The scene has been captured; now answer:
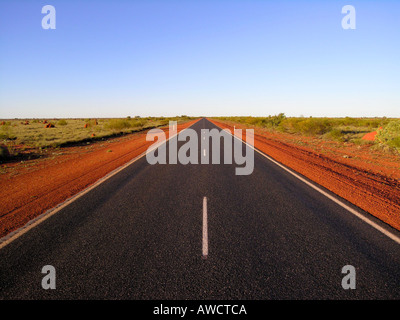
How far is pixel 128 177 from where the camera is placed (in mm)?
7457

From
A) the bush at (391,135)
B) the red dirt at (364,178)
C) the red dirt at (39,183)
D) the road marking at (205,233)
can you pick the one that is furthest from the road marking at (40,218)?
the bush at (391,135)

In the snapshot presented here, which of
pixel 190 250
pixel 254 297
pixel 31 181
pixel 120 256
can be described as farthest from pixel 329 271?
pixel 31 181

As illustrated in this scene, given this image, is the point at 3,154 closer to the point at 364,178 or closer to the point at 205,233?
the point at 205,233

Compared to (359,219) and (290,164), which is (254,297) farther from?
(290,164)

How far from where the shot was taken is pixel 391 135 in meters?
12.7

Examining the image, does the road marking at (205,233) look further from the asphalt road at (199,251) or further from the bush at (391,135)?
the bush at (391,135)

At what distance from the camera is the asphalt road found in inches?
104

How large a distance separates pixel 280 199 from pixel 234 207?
1371mm

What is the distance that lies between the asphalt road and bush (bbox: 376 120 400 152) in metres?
10.5

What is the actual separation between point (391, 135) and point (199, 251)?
49.4ft

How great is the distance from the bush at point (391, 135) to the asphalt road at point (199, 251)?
34.4ft

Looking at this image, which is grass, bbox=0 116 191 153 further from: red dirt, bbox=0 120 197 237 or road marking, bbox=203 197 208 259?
road marking, bbox=203 197 208 259

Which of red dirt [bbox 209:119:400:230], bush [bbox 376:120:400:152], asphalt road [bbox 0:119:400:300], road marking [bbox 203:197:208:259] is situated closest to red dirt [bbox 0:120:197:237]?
asphalt road [bbox 0:119:400:300]

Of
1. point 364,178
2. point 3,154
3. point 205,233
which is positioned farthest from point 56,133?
point 364,178
